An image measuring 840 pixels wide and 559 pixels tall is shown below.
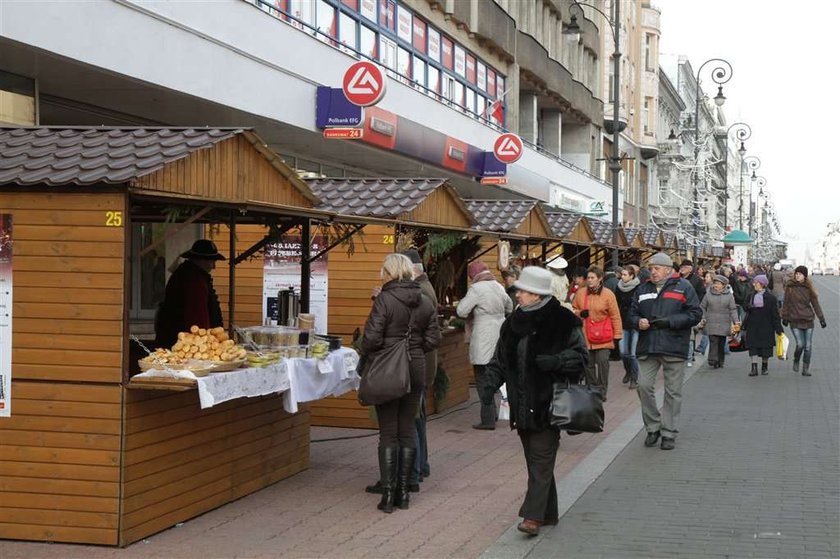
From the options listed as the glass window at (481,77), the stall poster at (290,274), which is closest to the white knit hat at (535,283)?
the stall poster at (290,274)

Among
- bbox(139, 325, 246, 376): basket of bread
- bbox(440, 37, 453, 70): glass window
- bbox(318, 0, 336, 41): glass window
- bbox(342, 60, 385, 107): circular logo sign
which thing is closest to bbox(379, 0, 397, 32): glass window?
bbox(318, 0, 336, 41): glass window

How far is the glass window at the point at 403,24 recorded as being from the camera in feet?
85.8

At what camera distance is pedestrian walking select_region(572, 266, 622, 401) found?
14.4 m

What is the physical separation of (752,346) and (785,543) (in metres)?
12.7

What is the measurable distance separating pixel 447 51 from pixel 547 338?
2361cm

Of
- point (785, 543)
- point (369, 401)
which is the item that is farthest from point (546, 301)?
point (785, 543)

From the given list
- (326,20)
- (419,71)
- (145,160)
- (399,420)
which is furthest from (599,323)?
(419,71)

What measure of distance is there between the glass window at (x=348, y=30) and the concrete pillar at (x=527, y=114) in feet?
63.6

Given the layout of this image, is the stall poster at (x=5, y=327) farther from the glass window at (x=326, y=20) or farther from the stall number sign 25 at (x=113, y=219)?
the glass window at (x=326, y=20)

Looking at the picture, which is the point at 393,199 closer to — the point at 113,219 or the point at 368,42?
the point at 113,219

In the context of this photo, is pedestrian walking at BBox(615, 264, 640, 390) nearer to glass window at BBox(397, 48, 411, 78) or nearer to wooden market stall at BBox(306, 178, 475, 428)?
wooden market stall at BBox(306, 178, 475, 428)

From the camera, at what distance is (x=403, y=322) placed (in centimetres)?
825

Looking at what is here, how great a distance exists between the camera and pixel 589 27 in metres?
50.8

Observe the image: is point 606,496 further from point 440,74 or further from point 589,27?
point 589,27
